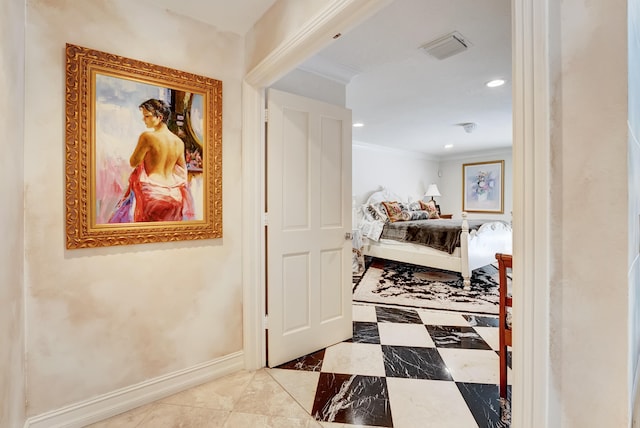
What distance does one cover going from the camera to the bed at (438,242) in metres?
4.07

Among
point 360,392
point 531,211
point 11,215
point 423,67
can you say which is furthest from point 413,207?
point 11,215

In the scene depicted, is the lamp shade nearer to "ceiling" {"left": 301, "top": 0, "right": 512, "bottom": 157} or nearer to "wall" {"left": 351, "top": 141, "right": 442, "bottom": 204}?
"wall" {"left": 351, "top": 141, "right": 442, "bottom": 204}

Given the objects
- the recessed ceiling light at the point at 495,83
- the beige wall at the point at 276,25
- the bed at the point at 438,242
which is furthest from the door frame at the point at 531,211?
the bed at the point at 438,242

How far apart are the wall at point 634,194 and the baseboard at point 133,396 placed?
6.67 feet

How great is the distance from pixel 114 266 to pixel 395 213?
454 centimetres

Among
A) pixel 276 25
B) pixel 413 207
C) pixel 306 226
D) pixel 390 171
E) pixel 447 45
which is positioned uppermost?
pixel 447 45

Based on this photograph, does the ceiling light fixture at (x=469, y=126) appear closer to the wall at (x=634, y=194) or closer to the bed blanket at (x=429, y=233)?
the bed blanket at (x=429, y=233)

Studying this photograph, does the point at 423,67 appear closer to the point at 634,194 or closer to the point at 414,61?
the point at 414,61

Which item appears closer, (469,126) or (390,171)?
(469,126)

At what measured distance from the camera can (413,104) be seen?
12.3 ft

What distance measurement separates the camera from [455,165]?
789 centimetres

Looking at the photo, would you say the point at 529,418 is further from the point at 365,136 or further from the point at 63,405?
the point at 365,136

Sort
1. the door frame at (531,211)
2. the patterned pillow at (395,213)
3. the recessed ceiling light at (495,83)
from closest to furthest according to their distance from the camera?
the door frame at (531,211)
the recessed ceiling light at (495,83)
the patterned pillow at (395,213)

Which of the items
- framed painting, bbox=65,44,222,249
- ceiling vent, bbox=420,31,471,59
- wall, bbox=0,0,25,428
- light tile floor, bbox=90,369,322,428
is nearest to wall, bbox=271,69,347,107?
framed painting, bbox=65,44,222,249
